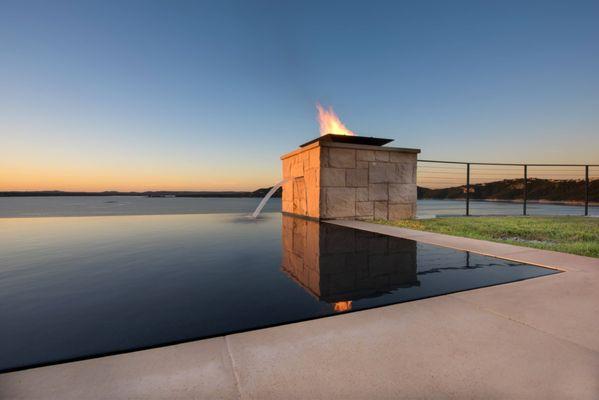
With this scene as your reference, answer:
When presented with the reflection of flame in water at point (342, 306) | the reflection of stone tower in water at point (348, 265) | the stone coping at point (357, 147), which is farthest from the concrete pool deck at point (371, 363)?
the stone coping at point (357, 147)

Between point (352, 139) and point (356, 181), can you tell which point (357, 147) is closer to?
point (352, 139)

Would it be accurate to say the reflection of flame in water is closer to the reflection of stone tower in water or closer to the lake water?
the reflection of stone tower in water

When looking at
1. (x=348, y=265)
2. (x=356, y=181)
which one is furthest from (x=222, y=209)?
(x=348, y=265)

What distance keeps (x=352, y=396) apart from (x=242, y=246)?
440cm

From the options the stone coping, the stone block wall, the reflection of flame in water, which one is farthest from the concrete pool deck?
Result: the stone coping

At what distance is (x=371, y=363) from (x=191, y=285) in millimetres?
2227

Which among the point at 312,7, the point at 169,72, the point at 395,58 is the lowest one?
the point at 169,72

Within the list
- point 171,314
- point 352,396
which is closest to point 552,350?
point 352,396

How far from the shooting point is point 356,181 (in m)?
9.78

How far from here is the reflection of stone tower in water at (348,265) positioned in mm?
2975

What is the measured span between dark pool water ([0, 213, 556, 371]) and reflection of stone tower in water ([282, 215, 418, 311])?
0.02 meters

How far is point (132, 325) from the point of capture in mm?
2174

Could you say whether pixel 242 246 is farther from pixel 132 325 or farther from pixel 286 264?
pixel 132 325

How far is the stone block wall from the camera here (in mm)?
9430
